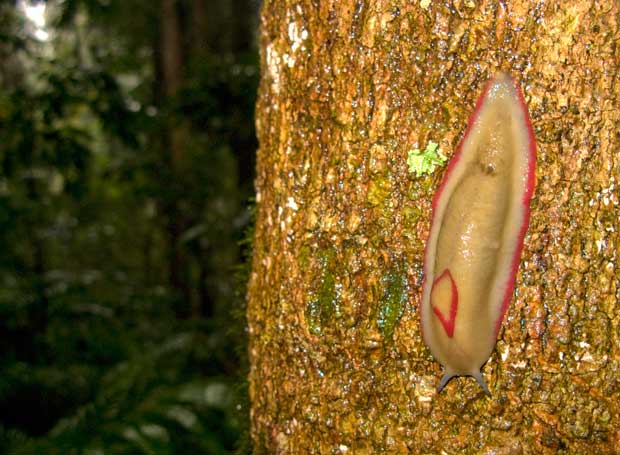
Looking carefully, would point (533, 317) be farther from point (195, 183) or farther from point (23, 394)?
point (23, 394)

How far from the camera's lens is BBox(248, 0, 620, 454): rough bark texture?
0.93 meters

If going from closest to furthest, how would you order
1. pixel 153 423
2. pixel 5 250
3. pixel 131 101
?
pixel 153 423 < pixel 131 101 < pixel 5 250

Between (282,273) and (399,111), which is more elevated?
(399,111)

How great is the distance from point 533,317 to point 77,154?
8.65ft

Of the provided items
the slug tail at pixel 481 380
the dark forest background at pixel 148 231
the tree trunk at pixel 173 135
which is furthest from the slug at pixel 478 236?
the tree trunk at pixel 173 135

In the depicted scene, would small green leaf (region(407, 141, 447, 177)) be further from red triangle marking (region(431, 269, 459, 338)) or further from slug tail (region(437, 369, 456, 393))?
slug tail (region(437, 369, 456, 393))

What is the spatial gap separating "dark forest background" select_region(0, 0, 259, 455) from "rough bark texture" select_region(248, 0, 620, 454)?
467mm

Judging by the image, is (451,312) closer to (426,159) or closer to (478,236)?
(478,236)

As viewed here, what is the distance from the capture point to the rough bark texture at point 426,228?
929 mm

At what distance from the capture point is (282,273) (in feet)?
3.74

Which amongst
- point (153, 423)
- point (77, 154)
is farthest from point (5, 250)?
point (153, 423)

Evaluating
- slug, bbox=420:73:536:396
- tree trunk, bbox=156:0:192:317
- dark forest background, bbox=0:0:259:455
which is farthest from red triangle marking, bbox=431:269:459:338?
tree trunk, bbox=156:0:192:317

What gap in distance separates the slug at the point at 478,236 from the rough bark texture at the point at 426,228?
0.07 ft

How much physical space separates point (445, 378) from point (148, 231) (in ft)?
21.4
